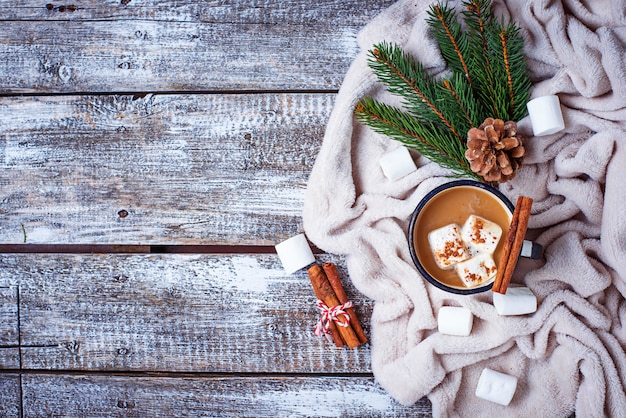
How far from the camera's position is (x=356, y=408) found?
114cm

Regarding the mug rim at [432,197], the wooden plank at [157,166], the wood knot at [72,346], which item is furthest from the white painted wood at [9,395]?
the mug rim at [432,197]

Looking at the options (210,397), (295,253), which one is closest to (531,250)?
(295,253)

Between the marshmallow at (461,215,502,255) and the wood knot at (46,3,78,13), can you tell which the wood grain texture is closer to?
the wood knot at (46,3,78,13)

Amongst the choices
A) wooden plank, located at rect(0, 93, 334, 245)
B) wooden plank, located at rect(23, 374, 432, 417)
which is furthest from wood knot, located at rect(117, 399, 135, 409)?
wooden plank, located at rect(0, 93, 334, 245)

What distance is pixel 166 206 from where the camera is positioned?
1176 mm

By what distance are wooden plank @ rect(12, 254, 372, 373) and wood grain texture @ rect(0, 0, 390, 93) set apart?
364 millimetres

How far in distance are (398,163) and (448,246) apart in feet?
0.62

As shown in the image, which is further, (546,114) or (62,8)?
(62,8)

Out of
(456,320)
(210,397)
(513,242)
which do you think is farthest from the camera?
(210,397)

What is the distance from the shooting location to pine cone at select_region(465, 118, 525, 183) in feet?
3.04

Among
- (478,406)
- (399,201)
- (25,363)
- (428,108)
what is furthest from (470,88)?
(25,363)

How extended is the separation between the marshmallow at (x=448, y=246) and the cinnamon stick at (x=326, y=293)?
0.23 m

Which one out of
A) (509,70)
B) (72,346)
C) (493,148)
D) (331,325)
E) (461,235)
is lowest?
(72,346)

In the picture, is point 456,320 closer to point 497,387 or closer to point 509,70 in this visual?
point 497,387
